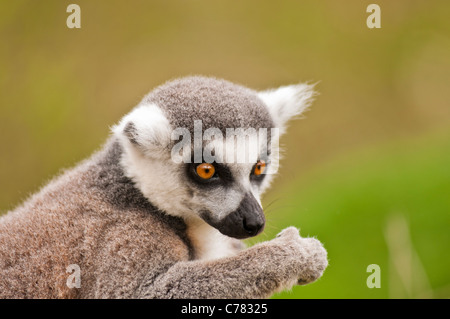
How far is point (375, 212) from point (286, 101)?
9.11 ft

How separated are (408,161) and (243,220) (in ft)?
14.8

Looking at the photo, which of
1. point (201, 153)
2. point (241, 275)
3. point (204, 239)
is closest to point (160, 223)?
point (204, 239)

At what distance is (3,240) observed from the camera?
304cm

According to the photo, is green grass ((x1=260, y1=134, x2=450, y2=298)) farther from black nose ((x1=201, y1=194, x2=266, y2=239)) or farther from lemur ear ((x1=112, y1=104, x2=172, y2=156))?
lemur ear ((x1=112, y1=104, x2=172, y2=156))

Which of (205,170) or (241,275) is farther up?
(205,170)

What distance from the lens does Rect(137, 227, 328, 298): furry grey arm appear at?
9.20ft

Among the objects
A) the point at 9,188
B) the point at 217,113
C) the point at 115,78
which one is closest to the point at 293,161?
the point at 115,78

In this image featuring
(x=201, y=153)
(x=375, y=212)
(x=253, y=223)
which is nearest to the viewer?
(x=253, y=223)

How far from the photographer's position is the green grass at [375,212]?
5160 millimetres

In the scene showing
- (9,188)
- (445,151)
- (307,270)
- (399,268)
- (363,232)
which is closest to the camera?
(307,270)

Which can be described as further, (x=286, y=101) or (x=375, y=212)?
(x=375, y=212)

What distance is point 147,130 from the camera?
3078 millimetres

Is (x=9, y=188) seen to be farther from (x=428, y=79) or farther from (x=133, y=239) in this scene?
(x=428, y=79)

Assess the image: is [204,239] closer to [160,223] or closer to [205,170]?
[160,223]
